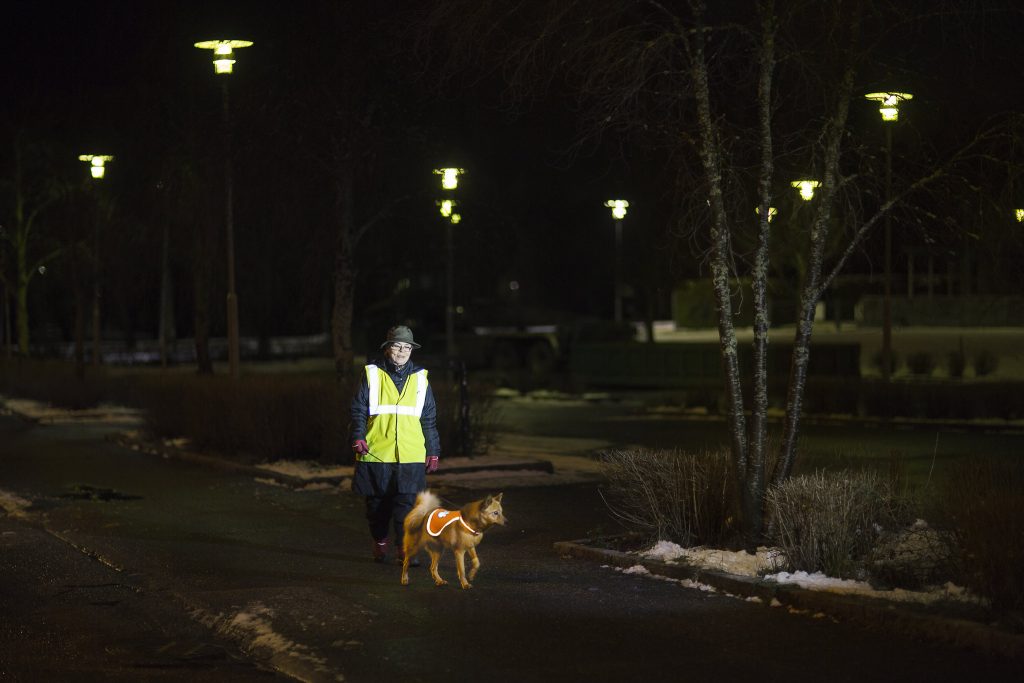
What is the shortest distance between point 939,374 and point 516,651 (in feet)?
105

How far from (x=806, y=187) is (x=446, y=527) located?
5.32 metres

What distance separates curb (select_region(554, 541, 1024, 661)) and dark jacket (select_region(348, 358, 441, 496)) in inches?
69.7

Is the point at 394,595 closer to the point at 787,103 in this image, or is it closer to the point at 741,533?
the point at 741,533

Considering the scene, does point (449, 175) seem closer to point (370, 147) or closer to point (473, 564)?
point (370, 147)

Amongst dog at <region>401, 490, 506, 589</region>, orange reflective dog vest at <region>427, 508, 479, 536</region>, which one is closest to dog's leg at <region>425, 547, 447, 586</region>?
dog at <region>401, 490, 506, 589</region>

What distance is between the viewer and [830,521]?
984 cm

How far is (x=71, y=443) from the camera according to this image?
23797mm

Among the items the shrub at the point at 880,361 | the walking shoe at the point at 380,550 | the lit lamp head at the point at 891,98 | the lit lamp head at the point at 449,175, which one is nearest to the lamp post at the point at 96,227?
the lit lamp head at the point at 449,175

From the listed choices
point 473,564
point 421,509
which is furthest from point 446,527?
point 473,564

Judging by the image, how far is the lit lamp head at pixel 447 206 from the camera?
22.3m

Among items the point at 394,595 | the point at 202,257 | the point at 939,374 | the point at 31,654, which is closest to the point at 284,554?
the point at 394,595

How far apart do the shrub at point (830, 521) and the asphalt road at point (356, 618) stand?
68cm

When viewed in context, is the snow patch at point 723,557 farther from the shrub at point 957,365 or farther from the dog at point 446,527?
the shrub at point 957,365

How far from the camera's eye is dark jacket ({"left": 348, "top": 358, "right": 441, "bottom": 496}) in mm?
10859
